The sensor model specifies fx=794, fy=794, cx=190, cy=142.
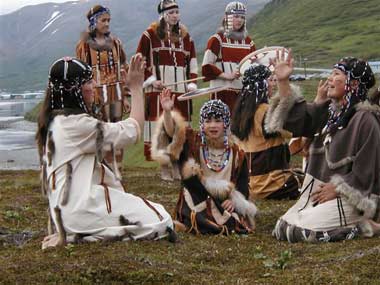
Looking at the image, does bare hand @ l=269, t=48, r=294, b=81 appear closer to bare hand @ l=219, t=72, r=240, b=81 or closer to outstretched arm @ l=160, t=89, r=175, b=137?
outstretched arm @ l=160, t=89, r=175, b=137

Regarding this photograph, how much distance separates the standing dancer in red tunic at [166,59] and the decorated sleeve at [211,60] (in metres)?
0.20

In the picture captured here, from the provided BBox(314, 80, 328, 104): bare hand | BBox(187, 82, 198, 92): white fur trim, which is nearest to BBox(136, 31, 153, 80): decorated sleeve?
BBox(187, 82, 198, 92): white fur trim

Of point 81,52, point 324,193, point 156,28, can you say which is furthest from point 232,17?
point 324,193

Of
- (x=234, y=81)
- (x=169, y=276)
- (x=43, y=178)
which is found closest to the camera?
(x=169, y=276)

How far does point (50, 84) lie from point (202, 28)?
578 ft

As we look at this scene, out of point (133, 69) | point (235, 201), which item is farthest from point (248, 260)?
point (133, 69)

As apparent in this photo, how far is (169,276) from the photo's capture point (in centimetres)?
564

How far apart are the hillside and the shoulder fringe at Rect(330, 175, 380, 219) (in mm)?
63053

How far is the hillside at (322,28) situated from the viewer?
80.8m

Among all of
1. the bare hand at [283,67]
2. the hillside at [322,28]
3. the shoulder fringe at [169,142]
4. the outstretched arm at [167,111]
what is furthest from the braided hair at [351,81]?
the hillside at [322,28]

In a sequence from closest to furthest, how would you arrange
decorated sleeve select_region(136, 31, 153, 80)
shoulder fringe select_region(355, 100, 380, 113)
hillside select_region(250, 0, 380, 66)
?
shoulder fringe select_region(355, 100, 380, 113)
decorated sleeve select_region(136, 31, 153, 80)
hillside select_region(250, 0, 380, 66)

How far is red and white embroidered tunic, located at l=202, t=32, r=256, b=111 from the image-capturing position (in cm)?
1154

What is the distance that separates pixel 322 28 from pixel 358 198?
3870 inches

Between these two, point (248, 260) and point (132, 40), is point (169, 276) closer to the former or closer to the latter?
point (248, 260)
